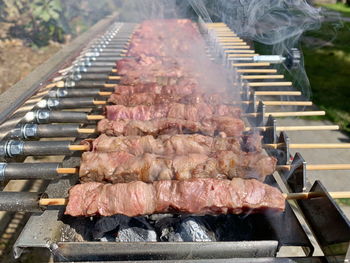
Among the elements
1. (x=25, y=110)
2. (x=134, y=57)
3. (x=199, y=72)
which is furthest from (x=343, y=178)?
(x=25, y=110)

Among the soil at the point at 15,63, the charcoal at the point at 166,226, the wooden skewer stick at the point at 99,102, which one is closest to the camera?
the charcoal at the point at 166,226

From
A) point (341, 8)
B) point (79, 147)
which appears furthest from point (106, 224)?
point (341, 8)

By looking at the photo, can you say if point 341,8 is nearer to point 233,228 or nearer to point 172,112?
point 172,112

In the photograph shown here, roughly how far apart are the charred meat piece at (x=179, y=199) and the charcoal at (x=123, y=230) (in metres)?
0.43

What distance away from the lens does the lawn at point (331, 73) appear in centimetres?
866

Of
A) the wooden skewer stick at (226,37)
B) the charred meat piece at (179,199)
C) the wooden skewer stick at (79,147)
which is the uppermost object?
the wooden skewer stick at (226,37)

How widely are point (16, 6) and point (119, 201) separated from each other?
52.1 ft

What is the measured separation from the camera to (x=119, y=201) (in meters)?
2.49

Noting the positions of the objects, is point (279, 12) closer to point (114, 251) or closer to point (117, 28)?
point (117, 28)

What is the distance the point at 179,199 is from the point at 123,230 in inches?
31.4

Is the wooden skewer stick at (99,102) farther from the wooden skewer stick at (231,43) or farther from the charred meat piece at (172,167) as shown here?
the wooden skewer stick at (231,43)

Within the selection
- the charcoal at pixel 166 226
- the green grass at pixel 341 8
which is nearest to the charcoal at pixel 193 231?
the charcoal at pixel 166 226

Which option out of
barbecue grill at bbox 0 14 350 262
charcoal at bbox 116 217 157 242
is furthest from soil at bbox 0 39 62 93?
charcoal at bbox 116 217 157 242

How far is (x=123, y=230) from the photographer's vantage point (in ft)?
9.32
